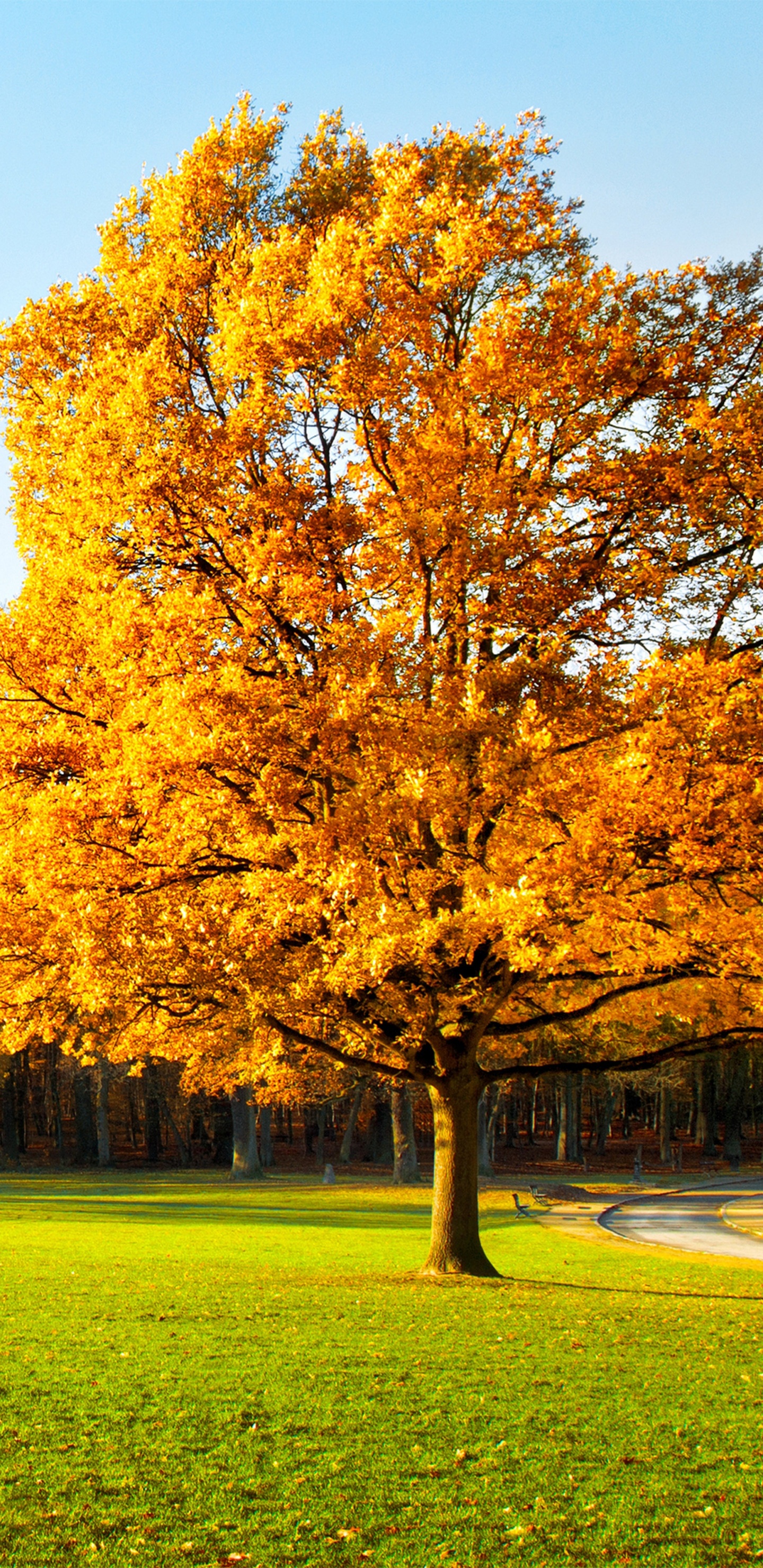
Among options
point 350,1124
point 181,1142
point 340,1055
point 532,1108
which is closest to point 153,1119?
point 181,1142

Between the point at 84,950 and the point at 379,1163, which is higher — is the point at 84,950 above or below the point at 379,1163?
above

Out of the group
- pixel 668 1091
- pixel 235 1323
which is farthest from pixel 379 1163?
pixel 235 1323

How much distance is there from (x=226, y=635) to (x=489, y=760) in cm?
332

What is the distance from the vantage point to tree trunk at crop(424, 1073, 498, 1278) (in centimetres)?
1546

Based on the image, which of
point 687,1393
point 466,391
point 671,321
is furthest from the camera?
point 671,321

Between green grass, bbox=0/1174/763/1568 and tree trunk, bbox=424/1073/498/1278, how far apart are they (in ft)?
1.89

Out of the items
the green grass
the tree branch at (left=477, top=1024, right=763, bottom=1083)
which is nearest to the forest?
the tree branch at (left=477, top=1024, right=763, bottom=1083)

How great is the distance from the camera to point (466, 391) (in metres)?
12.5

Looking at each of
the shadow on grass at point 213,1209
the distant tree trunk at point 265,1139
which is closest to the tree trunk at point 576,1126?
the distant tree trunk at point 265,1139

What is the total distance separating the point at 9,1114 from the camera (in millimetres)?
53094

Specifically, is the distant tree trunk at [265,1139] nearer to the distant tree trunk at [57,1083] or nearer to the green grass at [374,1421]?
the distant tree trunk at [57,1083]

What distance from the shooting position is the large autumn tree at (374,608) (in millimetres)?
11203

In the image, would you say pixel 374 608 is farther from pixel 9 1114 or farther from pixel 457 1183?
pixel 9 1114

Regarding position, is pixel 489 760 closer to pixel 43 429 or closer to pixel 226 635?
pixel 226 635
